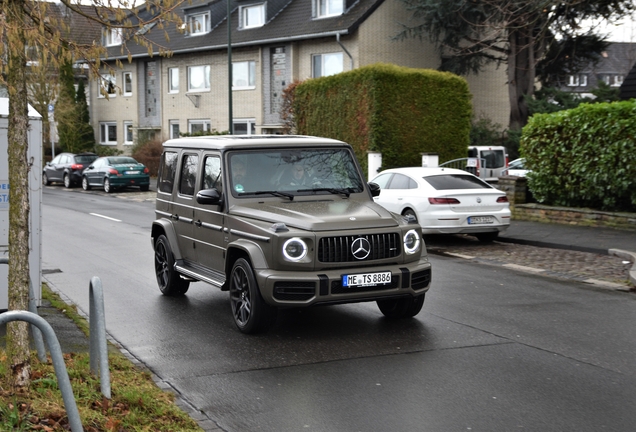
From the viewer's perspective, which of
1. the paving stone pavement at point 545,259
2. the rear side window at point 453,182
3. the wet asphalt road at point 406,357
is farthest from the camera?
the rear side window at point 453,182

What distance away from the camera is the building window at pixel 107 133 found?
178ft

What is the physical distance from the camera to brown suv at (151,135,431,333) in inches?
303

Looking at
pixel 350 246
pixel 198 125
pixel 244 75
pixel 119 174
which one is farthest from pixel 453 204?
pixel 198 125

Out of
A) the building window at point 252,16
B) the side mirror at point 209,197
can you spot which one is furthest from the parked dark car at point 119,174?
the side mirror at point 209,197

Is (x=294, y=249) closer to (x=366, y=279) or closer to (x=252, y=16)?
(x=366, y=279)

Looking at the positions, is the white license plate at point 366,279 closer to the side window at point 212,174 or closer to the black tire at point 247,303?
the black tire at point 247,303

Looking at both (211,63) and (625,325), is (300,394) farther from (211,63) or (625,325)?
(211,63)

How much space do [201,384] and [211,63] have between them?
3934 centimetres

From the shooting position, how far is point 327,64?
38.1 metres

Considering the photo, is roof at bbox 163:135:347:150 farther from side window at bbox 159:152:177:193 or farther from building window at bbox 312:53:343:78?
building window at bbox 312:53:343:78

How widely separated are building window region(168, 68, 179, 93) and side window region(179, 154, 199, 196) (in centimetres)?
3862

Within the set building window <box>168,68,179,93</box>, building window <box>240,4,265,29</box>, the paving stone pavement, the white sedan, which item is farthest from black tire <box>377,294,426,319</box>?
building window <box>168,68,179,93</box>

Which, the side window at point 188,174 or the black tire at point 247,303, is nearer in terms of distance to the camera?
the black tire at point 247,303

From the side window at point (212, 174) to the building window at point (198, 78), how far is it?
36.6 metres
